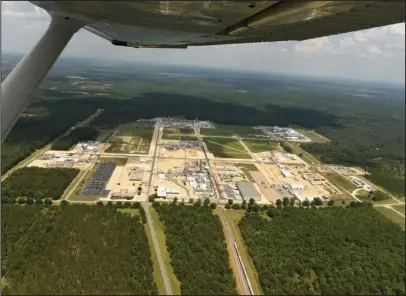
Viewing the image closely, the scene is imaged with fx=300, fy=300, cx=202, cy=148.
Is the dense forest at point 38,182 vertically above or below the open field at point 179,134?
above

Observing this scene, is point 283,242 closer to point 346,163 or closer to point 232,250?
point 232,250

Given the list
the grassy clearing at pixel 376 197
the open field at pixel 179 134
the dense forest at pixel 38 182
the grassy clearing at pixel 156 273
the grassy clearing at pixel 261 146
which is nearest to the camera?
the grassy clearing at pixel 156 273

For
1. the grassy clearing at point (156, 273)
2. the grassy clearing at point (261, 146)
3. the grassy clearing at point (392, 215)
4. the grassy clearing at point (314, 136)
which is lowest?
the grassy clearing at point (314, 136)

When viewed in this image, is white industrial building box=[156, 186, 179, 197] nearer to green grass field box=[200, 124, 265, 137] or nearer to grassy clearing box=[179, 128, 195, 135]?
grassy clearing box=[179, 128, 195, 135]

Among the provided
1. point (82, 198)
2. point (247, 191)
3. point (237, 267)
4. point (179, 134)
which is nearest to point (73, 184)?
point (82, 198)

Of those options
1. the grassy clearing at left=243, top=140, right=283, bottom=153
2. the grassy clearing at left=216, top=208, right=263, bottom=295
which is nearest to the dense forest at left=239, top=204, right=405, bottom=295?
the grassy clearing at left=216, top=208, right=263, bottom=295

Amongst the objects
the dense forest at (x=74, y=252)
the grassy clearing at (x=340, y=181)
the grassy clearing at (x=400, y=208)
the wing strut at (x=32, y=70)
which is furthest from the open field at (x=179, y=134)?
the wing strut at (x=32, y=70)

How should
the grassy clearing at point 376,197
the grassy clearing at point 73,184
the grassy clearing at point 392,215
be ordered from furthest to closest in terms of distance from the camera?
1. the grassy clearing at point 376,197
2. the grassy clearing at point 392,215
3. the grassy clearing at point 73,184

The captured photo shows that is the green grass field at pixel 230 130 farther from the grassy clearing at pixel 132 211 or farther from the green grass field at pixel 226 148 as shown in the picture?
the grassy clearing at pixel 132 211
